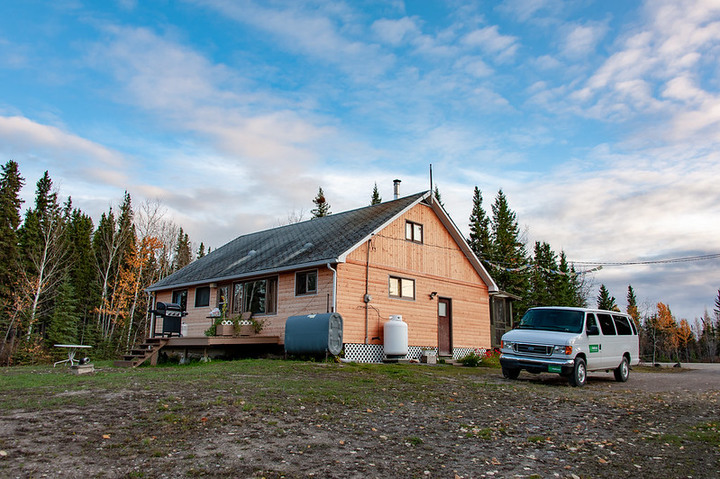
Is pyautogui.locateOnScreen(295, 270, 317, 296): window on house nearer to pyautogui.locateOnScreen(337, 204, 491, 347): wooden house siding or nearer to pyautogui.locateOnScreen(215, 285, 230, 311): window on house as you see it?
pyautogui.locateOnScreen(337, 204, 491, 347): wooden house siding

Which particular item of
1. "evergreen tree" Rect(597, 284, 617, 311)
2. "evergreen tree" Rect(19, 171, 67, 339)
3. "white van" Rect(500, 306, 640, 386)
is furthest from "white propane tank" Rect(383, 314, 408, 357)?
"evergreen tree" Rect(597, 284, 617, 311)

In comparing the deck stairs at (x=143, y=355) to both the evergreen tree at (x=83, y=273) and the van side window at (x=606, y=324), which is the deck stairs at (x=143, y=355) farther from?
the evergreen tree at (x=83, y=273)

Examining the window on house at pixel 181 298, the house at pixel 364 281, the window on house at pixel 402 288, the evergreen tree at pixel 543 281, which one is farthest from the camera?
Answer: the evergreen tree at pixel 543 281

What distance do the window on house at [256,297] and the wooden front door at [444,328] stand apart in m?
7.17

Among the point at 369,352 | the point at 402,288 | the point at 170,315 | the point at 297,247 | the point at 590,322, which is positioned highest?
the point at 297,247

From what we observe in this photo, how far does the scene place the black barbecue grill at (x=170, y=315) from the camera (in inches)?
902

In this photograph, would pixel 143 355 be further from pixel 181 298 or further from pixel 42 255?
pixel 42 255

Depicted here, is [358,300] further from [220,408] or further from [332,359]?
[220,408]

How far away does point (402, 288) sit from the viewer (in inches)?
834

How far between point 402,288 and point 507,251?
109 feet

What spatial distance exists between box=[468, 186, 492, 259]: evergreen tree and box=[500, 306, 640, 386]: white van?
121 ft

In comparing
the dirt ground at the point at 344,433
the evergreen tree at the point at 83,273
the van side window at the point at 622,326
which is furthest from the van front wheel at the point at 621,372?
the evergreen tree at the point at 83,273

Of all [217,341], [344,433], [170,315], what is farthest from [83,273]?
[344,433]

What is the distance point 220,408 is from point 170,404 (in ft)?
2.65
